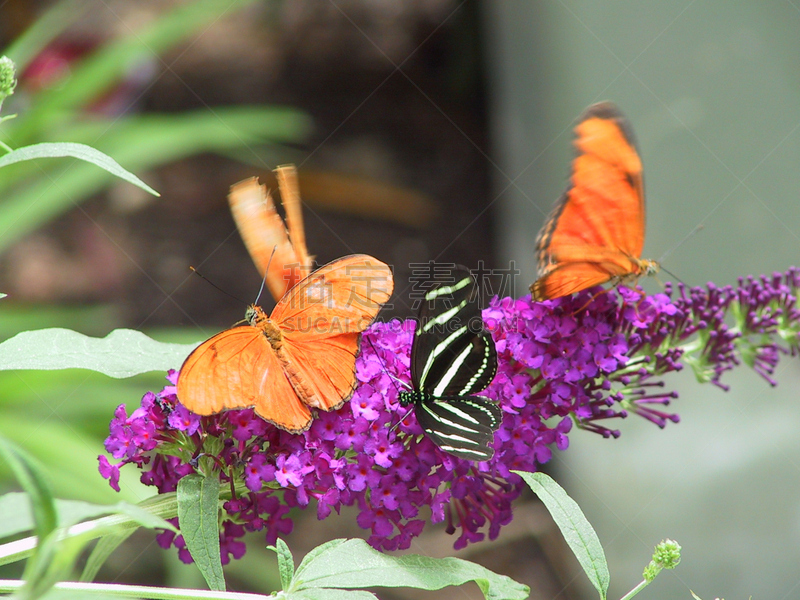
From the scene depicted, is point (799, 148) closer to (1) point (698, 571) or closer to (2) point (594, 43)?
(2) point (594, 43)

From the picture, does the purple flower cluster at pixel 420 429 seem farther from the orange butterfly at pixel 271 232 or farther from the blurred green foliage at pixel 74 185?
the blurred green foliage at pixel 74 185

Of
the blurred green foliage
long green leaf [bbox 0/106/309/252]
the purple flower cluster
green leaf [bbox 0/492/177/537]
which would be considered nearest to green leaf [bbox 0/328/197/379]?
the purple flower cluster

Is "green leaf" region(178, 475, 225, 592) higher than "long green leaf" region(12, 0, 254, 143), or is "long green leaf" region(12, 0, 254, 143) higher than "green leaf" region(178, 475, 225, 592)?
"long green leaf" region(12, 0, 254, 143)

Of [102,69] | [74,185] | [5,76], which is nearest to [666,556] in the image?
[5,76]

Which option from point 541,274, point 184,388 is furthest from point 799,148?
point 184,388

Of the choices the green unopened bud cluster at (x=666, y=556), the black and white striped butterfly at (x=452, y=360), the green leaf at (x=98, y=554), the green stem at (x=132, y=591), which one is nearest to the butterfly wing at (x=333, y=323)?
the black and white striped butterfly at (x=452, y=360)

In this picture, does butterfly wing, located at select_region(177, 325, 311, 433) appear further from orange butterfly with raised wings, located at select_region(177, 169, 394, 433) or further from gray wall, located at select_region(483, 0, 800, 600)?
gray wall, located at select_region(483, 0, 800, 600)
